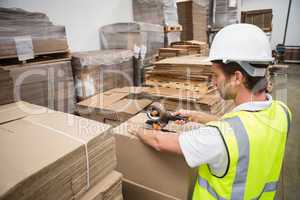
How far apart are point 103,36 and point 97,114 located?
1397mm

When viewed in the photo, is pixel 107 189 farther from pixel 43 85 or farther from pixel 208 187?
pixel 43 85

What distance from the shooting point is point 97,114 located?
81.6 inches

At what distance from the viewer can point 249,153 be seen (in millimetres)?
973

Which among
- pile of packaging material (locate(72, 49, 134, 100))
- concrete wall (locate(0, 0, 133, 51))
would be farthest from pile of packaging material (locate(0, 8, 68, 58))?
concrete wall (locate(0, 0, 133, 51))

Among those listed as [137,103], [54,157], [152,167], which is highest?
[54,157]

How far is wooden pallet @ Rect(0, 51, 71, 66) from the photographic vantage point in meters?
1.65

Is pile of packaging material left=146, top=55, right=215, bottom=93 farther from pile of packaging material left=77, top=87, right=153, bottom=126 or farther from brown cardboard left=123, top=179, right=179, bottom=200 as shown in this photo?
brown cardboard left=123, top=179, right=179, bottom=200

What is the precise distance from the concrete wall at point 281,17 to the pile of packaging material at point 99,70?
34.9ft

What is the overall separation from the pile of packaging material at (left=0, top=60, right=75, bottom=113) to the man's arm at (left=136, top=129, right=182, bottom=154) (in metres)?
0.93

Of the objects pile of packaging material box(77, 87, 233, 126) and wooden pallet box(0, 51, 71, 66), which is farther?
pile of packaging material box(77, 87, 233, 126)

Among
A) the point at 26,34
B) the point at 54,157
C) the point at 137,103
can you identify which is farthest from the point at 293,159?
the point at 26,34

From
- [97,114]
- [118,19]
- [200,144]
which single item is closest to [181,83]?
[97,114]

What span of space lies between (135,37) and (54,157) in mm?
2152

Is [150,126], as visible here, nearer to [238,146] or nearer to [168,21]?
[238,146]
